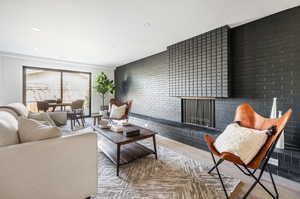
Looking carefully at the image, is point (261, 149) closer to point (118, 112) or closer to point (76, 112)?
point (118, 112)

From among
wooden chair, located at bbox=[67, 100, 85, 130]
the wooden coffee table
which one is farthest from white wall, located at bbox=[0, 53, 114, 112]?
the wooden coffee table

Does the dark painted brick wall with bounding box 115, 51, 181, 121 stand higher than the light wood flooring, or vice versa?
the dark painted brick wall with bounding box 115, 51, 181, 121

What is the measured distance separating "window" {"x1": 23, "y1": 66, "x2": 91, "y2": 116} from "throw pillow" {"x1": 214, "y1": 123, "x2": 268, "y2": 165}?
18.6 feet

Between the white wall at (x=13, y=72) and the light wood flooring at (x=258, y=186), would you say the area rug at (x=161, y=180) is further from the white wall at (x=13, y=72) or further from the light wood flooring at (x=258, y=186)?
the white wall at (x=13, y=72)

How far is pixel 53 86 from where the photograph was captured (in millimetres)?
5305

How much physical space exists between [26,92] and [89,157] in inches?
202

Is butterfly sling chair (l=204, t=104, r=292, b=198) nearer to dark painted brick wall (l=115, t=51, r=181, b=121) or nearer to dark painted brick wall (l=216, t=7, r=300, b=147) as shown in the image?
dark painted brick wall (l=216, t=7, r=300, b=147)

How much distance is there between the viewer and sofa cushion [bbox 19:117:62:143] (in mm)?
1181

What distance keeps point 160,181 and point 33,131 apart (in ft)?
4.80

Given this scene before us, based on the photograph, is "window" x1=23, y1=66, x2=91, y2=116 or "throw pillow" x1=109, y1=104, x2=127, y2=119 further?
"window" x1=23, y1=66, x2=91, y2=116

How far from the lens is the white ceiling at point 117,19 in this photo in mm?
1953

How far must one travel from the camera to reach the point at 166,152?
8.45ft

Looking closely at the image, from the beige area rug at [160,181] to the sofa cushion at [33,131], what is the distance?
848 millimetres

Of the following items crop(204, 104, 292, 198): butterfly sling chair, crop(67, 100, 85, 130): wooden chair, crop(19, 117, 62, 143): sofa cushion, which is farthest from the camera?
crop(67, 100, 85, 130): wooden chair
